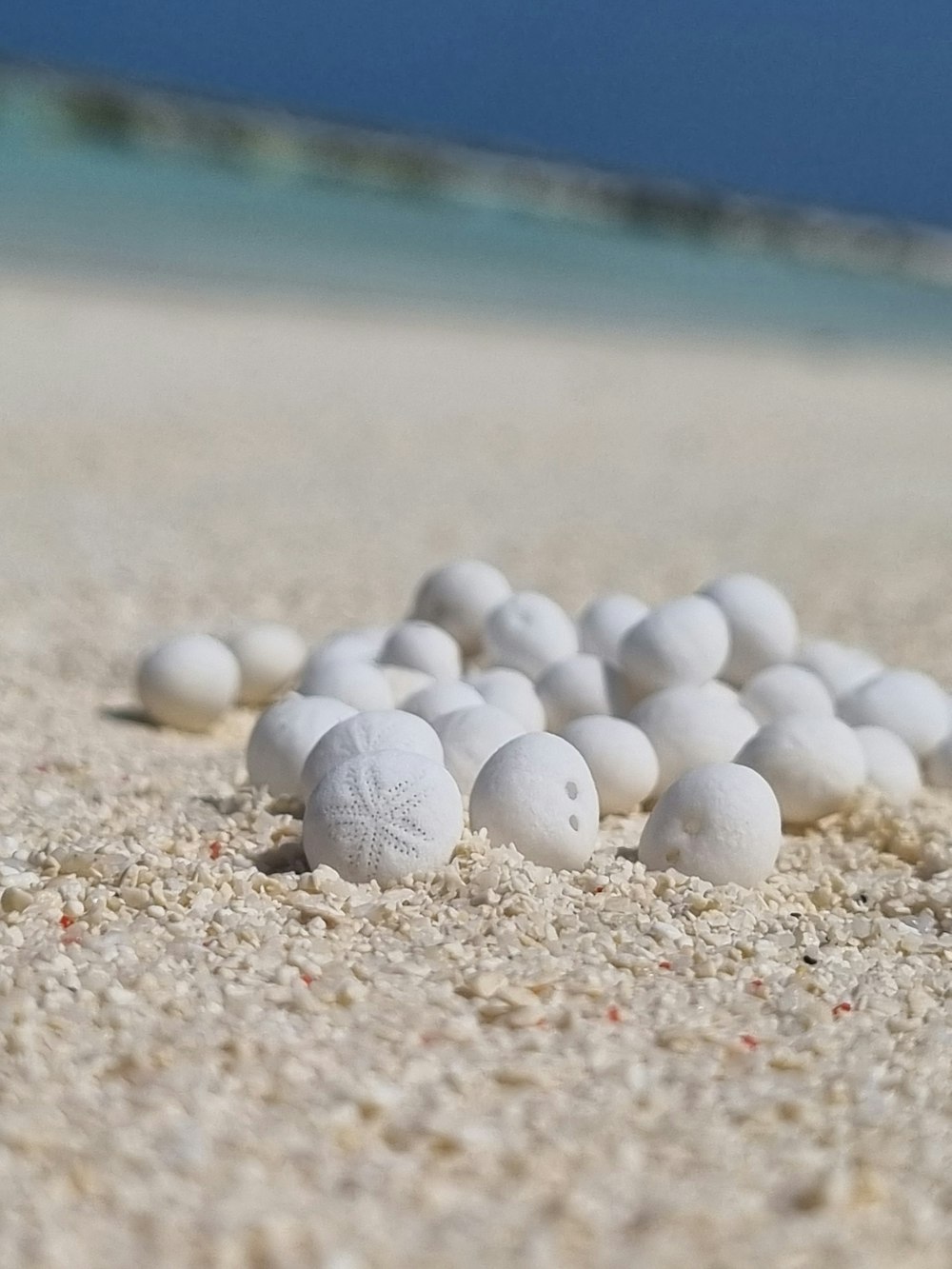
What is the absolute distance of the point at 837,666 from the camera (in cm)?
415

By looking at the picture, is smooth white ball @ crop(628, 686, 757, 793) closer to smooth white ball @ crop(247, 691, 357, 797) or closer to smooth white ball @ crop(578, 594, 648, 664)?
smooth white ball @ crop(578, 594, 648, 664)

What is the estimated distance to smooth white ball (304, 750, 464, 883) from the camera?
2846mm

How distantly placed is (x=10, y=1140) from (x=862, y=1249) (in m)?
1.07

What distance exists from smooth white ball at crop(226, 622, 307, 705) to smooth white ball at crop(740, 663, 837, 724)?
1.28 m

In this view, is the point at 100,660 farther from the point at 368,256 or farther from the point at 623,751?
the point at 368,256

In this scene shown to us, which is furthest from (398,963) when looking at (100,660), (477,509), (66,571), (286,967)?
(477,509)

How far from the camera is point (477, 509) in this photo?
7500 mm

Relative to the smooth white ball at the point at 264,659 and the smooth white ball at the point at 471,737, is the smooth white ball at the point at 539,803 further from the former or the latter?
the smooth white ball at the point at 264,659

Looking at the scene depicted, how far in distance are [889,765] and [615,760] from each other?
2.21 ft

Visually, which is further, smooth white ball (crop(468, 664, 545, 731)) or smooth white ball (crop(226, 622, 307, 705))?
smooth white ball (crop(226, 622, 307, 705))

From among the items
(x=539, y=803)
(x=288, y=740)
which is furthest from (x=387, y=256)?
(x=539, y=803)

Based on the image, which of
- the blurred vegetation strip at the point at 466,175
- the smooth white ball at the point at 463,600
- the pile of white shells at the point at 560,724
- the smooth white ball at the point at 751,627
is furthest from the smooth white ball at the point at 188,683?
the blurred vegetation strip at the point at 466,175

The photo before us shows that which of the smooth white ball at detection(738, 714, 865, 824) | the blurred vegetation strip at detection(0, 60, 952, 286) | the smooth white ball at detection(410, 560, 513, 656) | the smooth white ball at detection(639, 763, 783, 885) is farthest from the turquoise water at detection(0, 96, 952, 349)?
the smooth white ball at detection(639, 763, 783, 885)

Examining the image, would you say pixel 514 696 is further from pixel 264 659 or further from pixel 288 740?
pixel 264 659
